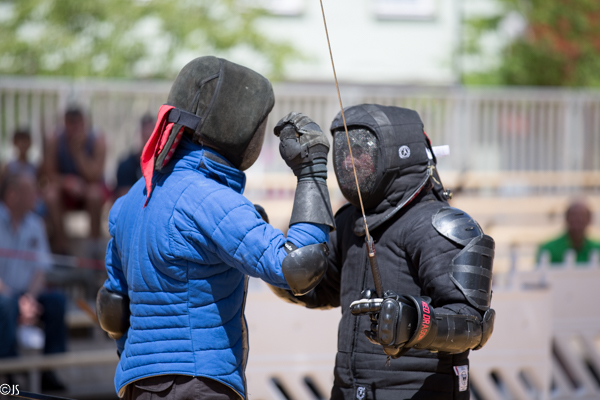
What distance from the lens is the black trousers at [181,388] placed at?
84.2 inches

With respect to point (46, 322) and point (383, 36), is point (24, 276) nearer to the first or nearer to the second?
point (46, 322)

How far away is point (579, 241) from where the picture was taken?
237 inches

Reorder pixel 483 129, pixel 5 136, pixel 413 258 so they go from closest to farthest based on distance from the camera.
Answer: pixel 413 258
pixel 5 136
pixel 483 129

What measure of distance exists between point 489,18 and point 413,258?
12.5 metres

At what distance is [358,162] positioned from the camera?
2.57m

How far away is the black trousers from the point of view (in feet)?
7.02

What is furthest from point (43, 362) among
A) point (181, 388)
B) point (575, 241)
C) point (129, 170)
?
point (575, 241)

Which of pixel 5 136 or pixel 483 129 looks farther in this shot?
pixel 483 129

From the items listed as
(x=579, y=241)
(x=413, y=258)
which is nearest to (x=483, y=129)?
(x=579, y=241)

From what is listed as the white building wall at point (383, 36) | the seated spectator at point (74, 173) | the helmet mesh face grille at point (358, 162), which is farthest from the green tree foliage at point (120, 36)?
the helmet mesh face grille at point (358, 162)

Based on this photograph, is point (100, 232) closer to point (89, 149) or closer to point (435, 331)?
point (89, 149)

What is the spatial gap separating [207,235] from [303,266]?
311 millimetres

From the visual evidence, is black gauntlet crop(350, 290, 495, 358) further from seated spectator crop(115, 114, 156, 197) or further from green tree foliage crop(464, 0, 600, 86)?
green tree foliage crop(464, 0, 600, 86)

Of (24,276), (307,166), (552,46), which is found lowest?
(24,276)
